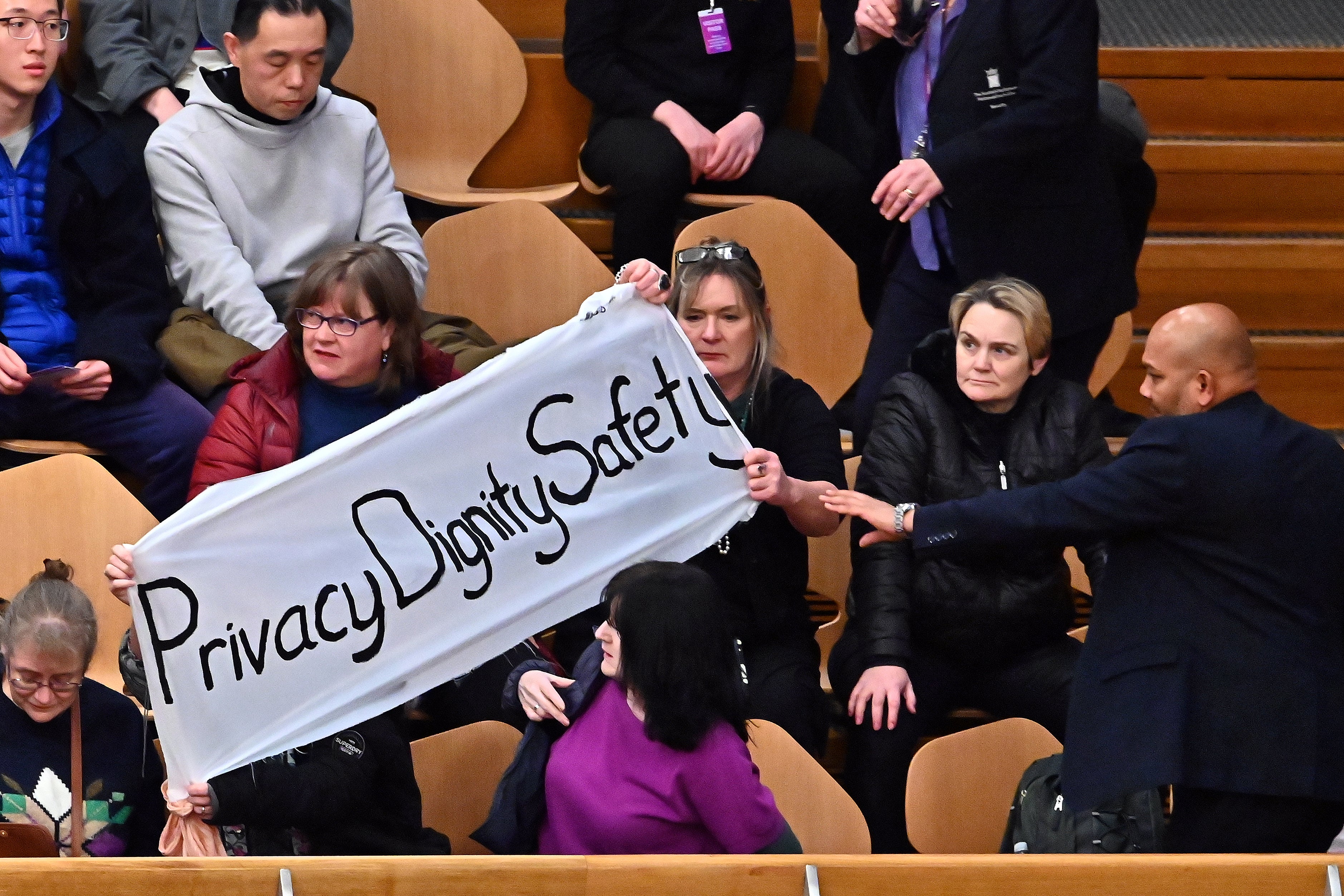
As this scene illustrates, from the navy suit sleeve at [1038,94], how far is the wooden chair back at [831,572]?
70cm

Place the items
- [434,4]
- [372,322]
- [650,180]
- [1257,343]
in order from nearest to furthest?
1. [372,322]
2. [650,180]
3. [434,4]
4. [1257,343]

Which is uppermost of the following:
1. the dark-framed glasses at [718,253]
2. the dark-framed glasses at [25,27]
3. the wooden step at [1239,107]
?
the dark-framed glasses at [25,27]

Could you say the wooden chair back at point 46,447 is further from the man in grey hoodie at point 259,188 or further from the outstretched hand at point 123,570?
the outstretched hand at point 123,570

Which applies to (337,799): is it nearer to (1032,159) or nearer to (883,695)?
(883,695)

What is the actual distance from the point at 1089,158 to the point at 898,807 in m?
1.53

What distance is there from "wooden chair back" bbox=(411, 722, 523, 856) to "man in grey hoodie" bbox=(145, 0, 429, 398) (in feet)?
3.32

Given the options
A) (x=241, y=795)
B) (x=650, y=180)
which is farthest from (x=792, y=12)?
(x=241, y=795)

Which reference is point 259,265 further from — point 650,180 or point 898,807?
point 898,807

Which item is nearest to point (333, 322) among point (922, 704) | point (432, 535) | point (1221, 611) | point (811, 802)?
point (432, 535)

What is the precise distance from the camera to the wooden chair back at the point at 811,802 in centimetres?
299

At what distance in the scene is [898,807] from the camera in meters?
3.22

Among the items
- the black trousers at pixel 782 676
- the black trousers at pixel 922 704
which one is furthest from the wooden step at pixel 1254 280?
the black trousers at pixel 782 676

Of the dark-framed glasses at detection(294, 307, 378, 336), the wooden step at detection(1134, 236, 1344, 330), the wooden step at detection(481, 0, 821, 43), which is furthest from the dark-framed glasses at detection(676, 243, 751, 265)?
the wooden step at detection(1134, 236, 1344, 330)

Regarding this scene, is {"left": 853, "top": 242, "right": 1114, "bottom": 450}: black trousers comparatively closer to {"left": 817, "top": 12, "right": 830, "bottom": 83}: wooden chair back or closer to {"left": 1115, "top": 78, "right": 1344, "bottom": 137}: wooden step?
{"left": 817, "top": 12, "right": 830, "bottom": 83}: wooden chair back
